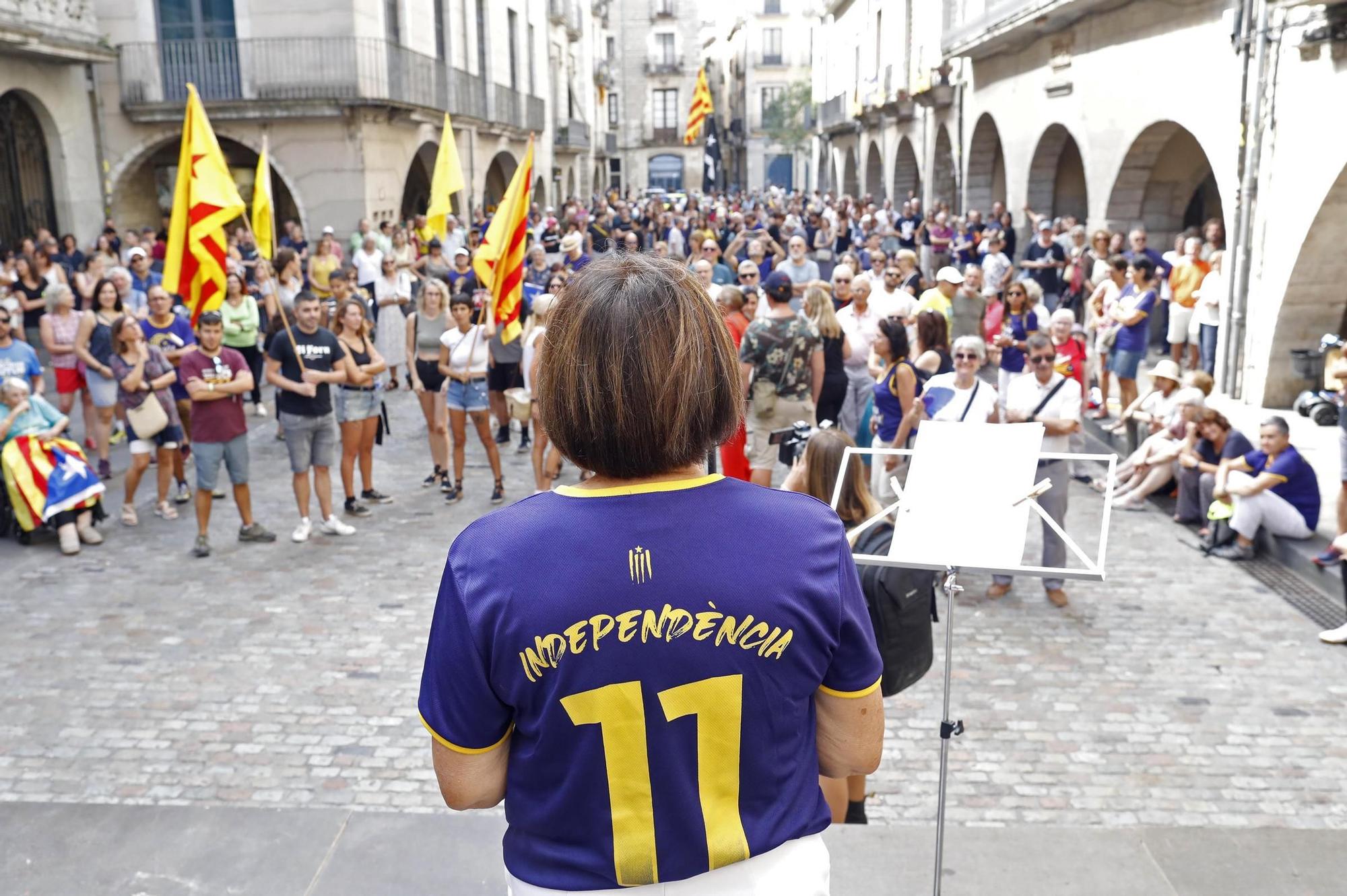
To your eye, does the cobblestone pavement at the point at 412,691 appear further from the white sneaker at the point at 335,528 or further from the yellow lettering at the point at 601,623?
the yellow lettering at the point at 601,623

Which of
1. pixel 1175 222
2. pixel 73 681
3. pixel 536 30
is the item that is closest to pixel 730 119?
pixel 536 30

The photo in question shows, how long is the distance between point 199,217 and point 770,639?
7.97 metres

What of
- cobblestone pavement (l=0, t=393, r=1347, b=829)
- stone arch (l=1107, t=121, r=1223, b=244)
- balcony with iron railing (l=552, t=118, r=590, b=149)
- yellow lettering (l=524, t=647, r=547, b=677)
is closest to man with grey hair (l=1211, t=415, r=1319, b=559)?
cobblestone pavement (l=0, t=393, r=1347, b=829)

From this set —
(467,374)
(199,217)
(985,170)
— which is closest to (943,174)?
(985,170)

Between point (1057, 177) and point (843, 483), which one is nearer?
point (843, 483)

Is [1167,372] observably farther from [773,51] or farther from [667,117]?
[667,117]

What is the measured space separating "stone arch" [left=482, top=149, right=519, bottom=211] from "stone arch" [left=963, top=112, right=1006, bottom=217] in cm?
1342

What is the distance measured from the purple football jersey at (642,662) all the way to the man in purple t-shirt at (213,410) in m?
6.64

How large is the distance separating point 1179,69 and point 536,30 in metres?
24.7

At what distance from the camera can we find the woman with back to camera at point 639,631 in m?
1.70

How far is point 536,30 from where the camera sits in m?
35.1

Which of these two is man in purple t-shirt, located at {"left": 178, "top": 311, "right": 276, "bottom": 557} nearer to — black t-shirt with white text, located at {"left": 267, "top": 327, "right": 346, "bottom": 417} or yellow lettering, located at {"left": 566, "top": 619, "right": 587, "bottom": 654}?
black t-shirt with white text, located at {"left": 267, "top": 327, "right": 346, "bottom": 417}

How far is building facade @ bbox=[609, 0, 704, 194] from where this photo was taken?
228 ft

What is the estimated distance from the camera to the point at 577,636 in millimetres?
1699
